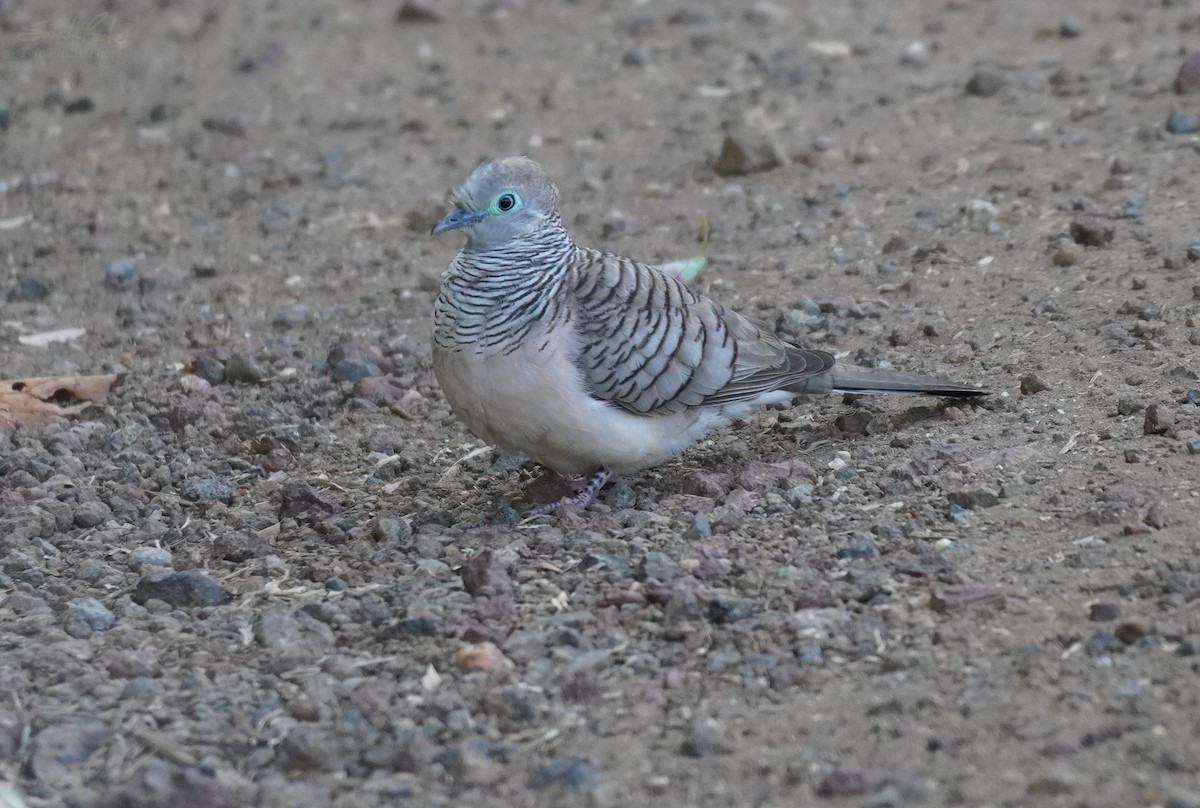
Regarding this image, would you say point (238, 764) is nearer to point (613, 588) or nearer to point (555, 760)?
point (555, 760)

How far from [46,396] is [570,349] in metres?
2.44

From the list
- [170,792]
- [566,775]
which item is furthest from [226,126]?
[566,775]

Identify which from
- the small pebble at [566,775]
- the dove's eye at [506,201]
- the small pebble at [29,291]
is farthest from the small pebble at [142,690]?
the small pebble at [29,291]

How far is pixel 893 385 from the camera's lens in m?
5.25

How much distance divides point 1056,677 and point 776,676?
26.0 inches

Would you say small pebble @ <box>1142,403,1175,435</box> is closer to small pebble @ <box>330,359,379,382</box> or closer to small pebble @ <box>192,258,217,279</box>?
small pebble @ <box>330,359,379,382</box>

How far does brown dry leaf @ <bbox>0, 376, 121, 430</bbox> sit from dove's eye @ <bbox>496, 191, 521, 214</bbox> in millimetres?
2143

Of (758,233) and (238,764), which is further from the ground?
(758,233)

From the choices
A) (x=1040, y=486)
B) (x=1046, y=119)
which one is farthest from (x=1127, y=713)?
(x=1046, y=119)

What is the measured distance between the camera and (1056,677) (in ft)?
11.9

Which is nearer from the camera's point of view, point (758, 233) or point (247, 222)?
point (758, 233)

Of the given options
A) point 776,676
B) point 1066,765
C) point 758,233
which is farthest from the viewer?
point 758,233

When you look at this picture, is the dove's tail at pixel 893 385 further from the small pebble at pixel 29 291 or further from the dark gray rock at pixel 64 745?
the small pebble at pixel 29 291

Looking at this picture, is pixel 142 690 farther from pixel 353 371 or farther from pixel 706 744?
pixel 353 371
